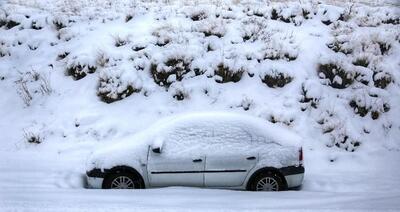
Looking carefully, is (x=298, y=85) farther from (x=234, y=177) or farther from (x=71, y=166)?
(x=71, y=166)

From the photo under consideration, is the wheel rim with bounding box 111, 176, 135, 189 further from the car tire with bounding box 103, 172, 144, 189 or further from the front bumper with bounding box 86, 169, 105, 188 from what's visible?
the front bumper with bounding box 86, 169, 105, 188

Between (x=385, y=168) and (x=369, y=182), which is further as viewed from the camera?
(x=385, y=168)

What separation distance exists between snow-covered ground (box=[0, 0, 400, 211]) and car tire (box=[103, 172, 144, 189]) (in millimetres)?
650

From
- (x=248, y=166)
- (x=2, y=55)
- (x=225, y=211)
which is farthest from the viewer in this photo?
(x=2, y=55)

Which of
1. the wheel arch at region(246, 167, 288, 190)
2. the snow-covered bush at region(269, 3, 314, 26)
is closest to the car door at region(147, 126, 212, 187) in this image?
the wheel arch at region(246, 167, 288, 190)

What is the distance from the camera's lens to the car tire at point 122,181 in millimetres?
8445

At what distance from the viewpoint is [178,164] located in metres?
8.31

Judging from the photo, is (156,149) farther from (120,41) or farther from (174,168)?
(120,41)

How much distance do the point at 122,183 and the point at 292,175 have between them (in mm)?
3146

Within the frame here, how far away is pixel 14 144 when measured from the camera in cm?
1135

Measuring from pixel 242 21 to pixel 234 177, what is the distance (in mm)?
7525

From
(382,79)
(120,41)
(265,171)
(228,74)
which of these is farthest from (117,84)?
(382,79)

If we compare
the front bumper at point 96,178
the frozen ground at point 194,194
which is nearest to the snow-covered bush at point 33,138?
the frozen ground at point 194,194

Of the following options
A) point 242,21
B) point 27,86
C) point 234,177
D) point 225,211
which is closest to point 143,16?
point 242,21
